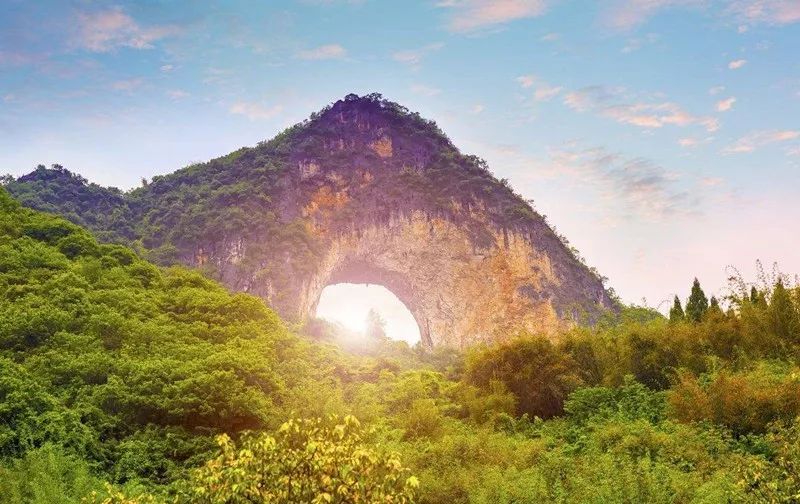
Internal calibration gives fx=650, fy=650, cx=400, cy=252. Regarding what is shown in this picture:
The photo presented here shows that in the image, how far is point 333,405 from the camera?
16859 mm

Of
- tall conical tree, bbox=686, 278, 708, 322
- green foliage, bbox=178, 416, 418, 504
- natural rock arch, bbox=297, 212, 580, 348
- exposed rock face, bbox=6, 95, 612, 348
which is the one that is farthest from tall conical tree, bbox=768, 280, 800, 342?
natural rock arch, bbox=297, 212, 580, 348

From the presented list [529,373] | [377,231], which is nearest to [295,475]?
[529,373]

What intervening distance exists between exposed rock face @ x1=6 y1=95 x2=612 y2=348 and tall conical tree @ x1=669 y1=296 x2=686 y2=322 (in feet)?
96.8

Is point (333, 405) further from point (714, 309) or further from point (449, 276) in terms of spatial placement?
point (449, 276)

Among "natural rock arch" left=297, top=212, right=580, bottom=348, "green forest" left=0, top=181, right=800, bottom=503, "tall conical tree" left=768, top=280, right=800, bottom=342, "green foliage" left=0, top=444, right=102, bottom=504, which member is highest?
"natural rock arch" left=297, top=212, right=580, bottom=348

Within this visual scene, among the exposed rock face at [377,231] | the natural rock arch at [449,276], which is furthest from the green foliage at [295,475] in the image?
the natural rock arch at [449,276]

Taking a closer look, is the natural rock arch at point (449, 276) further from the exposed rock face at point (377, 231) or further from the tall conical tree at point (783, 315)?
the tall conical tree at point (783, 315)

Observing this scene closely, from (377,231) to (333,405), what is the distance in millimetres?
43758

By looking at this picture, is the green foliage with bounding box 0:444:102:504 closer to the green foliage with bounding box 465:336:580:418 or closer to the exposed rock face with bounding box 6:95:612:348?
the green foliage with bounding box 465:336:580:418

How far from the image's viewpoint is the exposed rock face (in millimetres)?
54812

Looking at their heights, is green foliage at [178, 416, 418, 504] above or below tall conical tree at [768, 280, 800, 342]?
below

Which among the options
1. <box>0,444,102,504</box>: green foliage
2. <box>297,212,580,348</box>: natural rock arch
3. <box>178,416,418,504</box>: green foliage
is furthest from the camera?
<box>297,212,580,348</box>: natural rock arch

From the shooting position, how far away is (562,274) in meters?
60.9

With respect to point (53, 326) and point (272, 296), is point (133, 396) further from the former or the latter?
point (272, 296)
